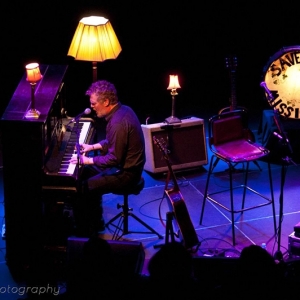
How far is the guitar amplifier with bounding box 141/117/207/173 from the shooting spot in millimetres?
7035

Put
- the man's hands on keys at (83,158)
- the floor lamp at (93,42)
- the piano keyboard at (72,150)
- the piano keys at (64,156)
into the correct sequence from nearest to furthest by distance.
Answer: the piano keys at (64,156)
the piano keyboard at (72,150)
the man's hands on keys at (83,158)
the floor lamp at (93,42)

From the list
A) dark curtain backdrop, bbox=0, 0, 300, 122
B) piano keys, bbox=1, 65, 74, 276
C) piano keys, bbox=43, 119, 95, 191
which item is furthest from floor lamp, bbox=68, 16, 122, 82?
dark curtain backdrop, bbox=0, 0, 300, 122

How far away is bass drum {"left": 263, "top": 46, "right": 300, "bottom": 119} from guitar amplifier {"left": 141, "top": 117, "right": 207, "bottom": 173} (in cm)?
101

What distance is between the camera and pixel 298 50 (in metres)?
7.06

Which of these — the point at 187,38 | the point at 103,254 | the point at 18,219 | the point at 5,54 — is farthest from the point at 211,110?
the point at 103,254

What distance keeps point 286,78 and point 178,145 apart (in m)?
1.56

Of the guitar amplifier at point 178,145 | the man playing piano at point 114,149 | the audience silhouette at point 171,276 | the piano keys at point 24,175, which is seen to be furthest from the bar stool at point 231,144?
the audience silhouette at point 171,276

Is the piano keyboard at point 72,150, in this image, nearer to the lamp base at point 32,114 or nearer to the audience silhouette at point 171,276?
the lamp base at point 32,114

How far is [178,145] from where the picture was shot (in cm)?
714

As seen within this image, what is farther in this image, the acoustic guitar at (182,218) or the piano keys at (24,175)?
the acoustic guitar at (182,218)

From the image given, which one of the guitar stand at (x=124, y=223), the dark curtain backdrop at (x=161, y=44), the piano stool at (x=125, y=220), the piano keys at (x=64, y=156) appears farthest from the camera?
the dark curtain backdrop at (x=161, y=44)

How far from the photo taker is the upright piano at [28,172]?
4.61 m

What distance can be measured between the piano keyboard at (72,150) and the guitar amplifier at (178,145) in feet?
4.25

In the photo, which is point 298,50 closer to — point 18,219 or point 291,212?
point 291,212
